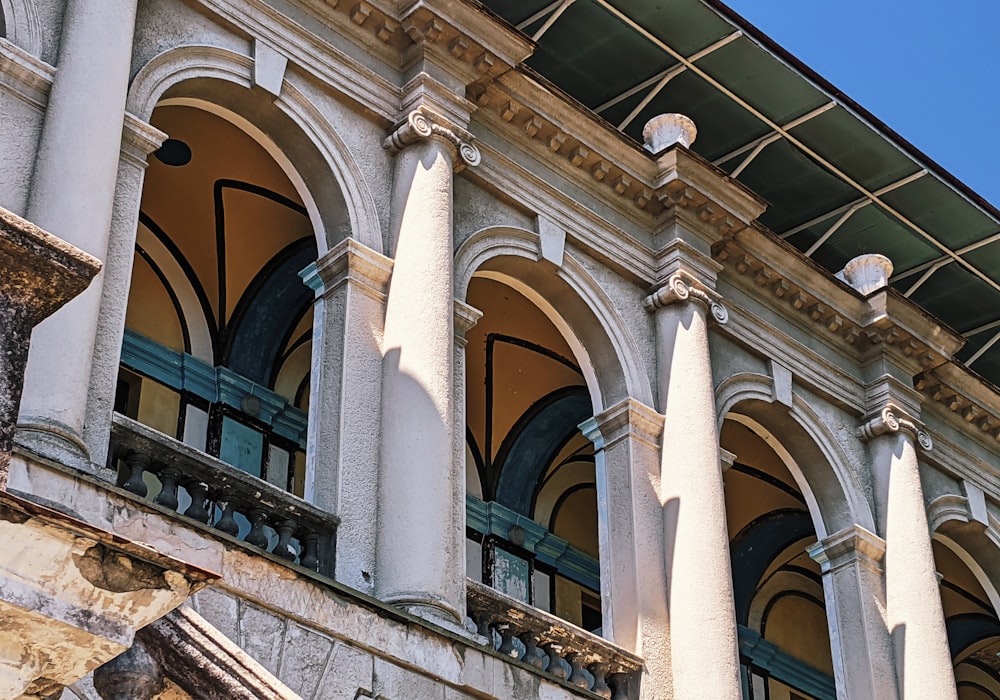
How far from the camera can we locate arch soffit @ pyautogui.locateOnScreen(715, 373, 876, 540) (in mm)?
15406

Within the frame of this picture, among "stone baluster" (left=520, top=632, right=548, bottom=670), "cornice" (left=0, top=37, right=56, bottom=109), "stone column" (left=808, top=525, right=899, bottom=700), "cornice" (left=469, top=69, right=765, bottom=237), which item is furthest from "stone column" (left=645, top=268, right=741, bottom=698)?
"cornice" (left=0, top=37, right=56, bottom=109)

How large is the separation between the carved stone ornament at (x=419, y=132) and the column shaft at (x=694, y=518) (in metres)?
2.69

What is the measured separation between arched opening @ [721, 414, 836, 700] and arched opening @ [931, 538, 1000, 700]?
157 cm

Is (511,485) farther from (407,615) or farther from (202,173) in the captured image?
(407,615)

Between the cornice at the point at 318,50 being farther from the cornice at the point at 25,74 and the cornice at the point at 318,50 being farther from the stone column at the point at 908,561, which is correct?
the stone column at the point at 908,561

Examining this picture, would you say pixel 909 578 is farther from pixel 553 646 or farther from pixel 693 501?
pixel 553 646

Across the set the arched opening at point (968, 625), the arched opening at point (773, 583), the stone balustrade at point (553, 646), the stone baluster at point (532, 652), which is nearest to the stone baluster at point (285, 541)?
the stone balustrade at point (553, 646)

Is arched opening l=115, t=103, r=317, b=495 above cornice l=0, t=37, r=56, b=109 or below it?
above

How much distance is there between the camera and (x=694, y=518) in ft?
42.9

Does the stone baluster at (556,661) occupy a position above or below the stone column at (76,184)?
below

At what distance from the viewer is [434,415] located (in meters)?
11.4

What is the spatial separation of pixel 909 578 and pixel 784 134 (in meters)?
5.10

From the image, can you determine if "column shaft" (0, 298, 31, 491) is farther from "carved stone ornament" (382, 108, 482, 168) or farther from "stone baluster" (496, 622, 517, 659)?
"carved stone ornament" (382, 108, 482, 168)

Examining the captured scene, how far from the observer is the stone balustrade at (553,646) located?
1142 cm
